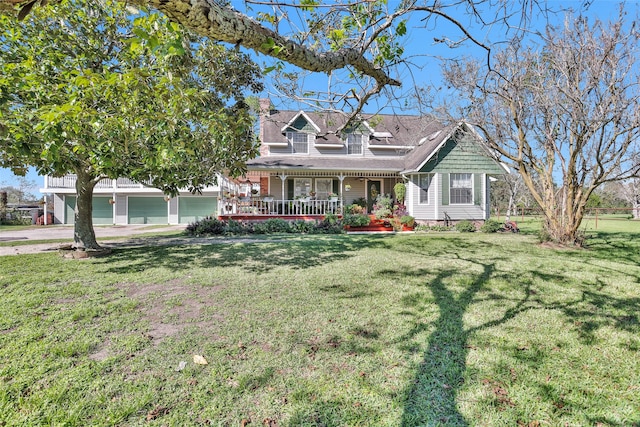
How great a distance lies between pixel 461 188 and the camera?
17.6 m

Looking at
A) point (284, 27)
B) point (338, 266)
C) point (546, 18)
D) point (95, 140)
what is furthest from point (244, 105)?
point (546, 18)

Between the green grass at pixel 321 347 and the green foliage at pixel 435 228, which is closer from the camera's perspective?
the green grass at pixel 321 347

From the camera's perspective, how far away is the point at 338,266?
762 cm

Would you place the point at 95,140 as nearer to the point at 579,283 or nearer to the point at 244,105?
the point at 244,105

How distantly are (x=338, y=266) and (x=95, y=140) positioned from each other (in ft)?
18.7

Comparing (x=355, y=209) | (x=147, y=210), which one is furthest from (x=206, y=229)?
(x=147, y=210)

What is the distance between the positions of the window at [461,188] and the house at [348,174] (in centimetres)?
6

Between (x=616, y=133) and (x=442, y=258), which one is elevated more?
(x=616, y=133)

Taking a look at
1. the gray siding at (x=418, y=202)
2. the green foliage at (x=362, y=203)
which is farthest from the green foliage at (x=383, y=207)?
the gray siding at (x=418, y=202)

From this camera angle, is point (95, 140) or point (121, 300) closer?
point (121, 300)

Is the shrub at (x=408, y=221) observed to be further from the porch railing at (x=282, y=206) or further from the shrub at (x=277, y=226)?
the shrub at (x=277, y=226)

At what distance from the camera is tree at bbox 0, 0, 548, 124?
2264 millimetres

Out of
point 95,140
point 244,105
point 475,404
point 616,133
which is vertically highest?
point 244,105

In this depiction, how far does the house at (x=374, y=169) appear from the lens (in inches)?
682
